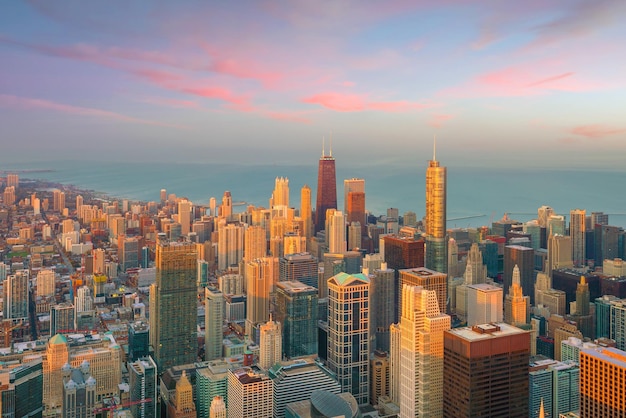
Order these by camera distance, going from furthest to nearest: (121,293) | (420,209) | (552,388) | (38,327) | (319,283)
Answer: (420,209) → (319,283) → (121,293) → (38,327) → (552,388)

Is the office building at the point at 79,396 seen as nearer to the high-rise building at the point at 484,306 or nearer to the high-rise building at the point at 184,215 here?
the high-rise building at the point at 184,215

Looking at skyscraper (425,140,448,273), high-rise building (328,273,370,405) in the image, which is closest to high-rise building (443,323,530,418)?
high-rise building (328,273,370,405)

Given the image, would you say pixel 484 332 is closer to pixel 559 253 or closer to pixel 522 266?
pixel 522 266

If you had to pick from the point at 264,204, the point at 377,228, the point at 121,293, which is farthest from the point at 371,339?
the point at 264,204

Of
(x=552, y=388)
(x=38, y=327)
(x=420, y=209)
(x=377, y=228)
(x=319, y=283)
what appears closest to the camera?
(x=552, y=388)

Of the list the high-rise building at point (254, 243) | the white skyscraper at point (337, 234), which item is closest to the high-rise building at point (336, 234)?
the white skyscraper at point (337, 234)

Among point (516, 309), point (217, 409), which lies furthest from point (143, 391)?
point (516, 309)

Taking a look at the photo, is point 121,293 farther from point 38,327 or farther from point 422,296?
point 422,296
